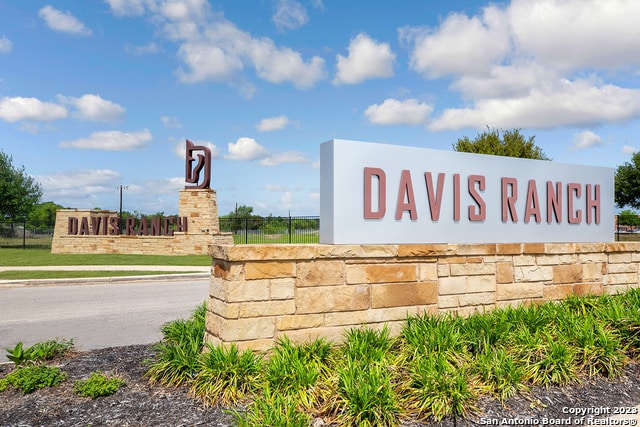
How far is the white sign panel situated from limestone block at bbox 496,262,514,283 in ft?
1.26

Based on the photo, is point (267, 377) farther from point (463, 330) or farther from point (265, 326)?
point (463, 330)

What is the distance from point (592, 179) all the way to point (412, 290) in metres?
4.48

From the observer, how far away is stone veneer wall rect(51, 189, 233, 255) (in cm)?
2945

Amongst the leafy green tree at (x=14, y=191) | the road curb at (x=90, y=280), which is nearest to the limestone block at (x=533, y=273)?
the road curb at (x=90, y=280)

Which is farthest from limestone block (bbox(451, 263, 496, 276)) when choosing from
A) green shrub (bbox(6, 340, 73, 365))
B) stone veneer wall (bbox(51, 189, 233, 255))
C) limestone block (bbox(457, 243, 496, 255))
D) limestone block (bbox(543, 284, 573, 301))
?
stone veneer wall (bbox(51, 189, 233, 255))

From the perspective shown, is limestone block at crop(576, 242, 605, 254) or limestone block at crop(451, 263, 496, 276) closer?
limestone block at crop(451, 263, 496, 276)

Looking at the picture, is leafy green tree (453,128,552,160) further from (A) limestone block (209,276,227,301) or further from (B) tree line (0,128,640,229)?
(A) limestone block (209,276,227,301)

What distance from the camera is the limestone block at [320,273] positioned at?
5.73m

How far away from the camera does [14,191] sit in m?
37.4

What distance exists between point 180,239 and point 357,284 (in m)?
25.0

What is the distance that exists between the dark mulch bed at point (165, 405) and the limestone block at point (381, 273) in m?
1.87

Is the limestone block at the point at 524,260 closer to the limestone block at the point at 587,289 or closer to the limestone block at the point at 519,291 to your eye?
the limestone block at the point at 519,291

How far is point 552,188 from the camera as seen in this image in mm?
8273

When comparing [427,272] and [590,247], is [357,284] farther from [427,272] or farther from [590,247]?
[590,247]
